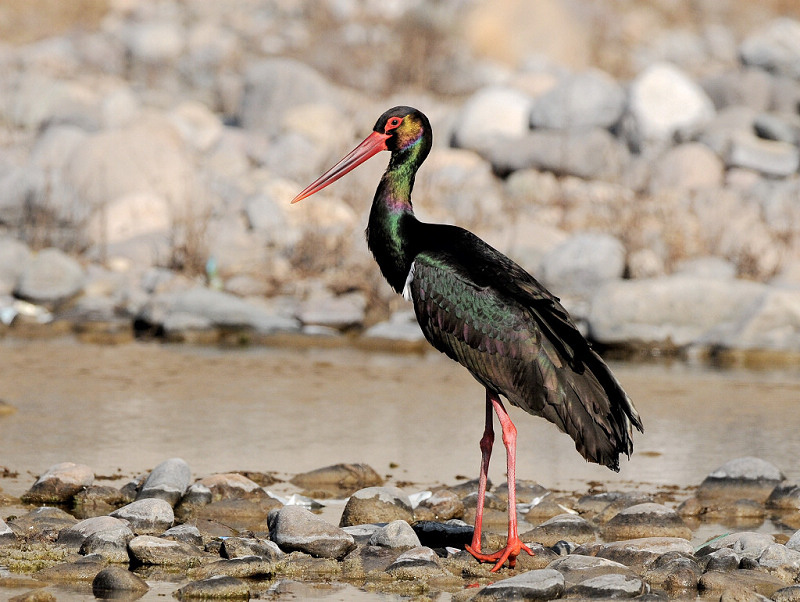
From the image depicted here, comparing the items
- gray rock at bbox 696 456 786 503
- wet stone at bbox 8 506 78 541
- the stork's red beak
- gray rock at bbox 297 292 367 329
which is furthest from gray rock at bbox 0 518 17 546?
gray rock at bbox 297 292 367 329

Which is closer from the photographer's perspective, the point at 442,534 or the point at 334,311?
the point at 442,534

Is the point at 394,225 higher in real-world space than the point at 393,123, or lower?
lower

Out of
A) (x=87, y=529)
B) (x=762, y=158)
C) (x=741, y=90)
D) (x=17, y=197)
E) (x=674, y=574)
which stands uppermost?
(x=741, y=90)

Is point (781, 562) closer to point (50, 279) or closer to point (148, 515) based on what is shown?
point (148, 515)

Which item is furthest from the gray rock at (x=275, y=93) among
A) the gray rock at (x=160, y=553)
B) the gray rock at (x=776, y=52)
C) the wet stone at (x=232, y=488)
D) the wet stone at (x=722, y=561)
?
the wet stone at (x=722, y=561)

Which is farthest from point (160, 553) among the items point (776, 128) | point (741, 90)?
point (741, 90)

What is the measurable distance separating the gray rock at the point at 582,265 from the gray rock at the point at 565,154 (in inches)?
178

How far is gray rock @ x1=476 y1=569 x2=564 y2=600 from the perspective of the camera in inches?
198

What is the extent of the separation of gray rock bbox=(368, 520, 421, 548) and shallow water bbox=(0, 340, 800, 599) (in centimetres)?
142

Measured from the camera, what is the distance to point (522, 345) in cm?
579

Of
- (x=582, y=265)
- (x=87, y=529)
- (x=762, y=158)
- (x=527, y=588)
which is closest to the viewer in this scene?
(x=527, y=588)

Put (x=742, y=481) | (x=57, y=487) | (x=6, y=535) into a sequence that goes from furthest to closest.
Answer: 1. (x=742, y=481)
2. (x=57, y=487)
3. (x=6, y=535)

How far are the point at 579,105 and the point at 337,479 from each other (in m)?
14.0

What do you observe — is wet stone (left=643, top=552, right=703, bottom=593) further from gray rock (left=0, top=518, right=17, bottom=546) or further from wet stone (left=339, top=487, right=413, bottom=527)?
gray rock (left=0, top=518, right=17, bottom=546)
